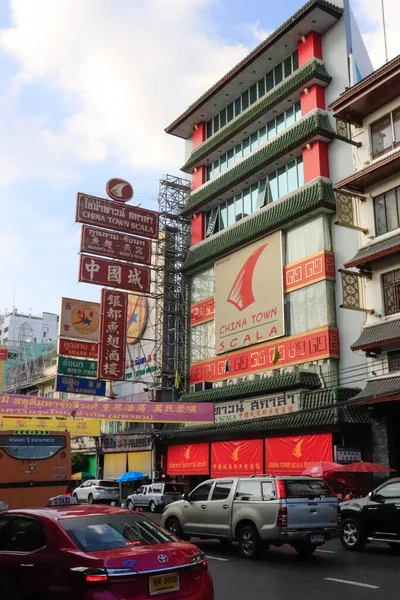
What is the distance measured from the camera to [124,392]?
46281 millimetres

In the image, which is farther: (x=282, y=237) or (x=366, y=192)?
(x=282, y=237)

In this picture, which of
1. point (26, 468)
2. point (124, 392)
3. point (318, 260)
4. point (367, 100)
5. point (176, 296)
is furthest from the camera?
point (124, 392)

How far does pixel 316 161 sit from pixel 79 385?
20493mm

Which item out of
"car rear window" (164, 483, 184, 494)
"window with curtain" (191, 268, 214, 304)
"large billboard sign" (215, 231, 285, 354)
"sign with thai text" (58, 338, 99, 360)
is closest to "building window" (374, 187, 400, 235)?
"large billboard sign" (215, 231, 285, 354)

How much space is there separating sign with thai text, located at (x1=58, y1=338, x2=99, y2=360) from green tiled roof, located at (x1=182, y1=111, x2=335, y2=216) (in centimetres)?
1099

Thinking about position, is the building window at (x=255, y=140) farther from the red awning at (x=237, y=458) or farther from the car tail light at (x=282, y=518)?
the car tail light at (x=282, y=518)

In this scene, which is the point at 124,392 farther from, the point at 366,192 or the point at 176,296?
the point at 366,192

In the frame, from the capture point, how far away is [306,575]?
35.4 feet

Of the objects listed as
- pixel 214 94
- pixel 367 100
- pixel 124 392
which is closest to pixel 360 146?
pixel 367 100

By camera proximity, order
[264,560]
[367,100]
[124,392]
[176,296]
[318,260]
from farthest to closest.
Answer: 1. [124,392]
2. [176,296]
3. [318,260]
4. [367,100]
5. [264,560]

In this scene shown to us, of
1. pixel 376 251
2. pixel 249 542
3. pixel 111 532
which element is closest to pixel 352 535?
pixel 249 542

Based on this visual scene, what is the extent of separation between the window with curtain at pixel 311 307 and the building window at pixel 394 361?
474 centimetres

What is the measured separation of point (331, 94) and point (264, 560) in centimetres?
2523

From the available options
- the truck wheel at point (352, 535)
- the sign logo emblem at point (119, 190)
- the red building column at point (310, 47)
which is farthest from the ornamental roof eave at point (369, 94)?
the truck wheel at point (352, 535)
